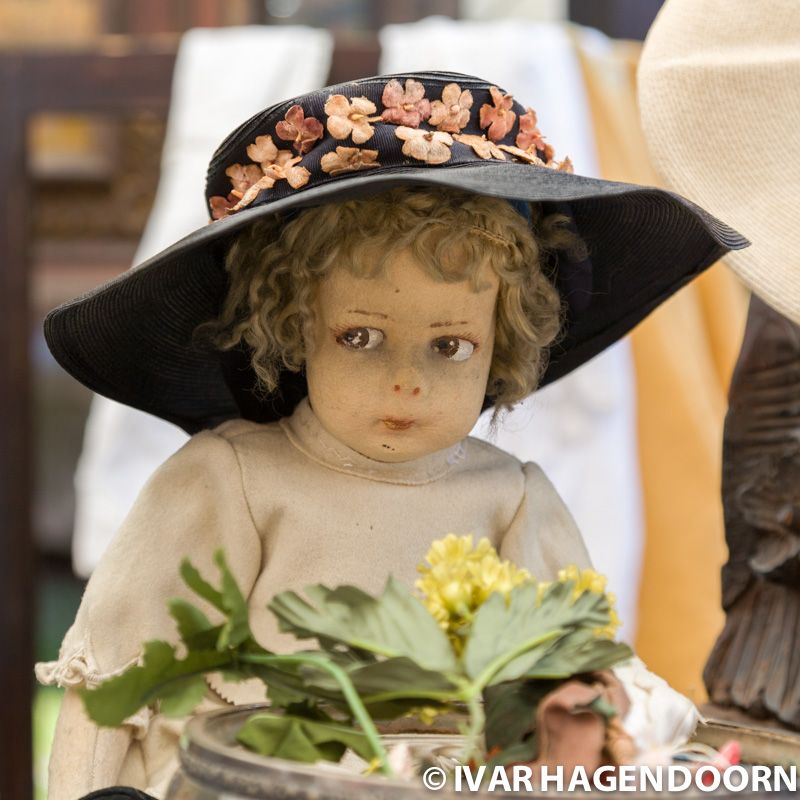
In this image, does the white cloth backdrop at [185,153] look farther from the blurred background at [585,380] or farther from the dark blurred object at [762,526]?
the dark blurred object at [762,526]

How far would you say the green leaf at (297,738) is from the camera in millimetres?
772

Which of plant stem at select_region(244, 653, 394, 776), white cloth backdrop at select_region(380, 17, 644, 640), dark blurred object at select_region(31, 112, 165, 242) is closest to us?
plant stem at select_region(244, 653, 394, 776)

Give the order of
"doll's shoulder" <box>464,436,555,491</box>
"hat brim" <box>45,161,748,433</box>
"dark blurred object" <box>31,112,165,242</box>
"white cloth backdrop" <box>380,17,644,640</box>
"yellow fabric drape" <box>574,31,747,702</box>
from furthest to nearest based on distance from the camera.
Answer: "dark blurred object" <box>31,112,165,242</box> → "yellow fabric drape" <box>574,31,747,702</box> → "white cloth backdrop" <box>380,17,644,640</box> → "doll's shoulder" <box>464,436,555,491</box> → "hat brim" <box>45,161,748,433</box>

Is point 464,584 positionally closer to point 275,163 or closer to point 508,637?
point 508,637

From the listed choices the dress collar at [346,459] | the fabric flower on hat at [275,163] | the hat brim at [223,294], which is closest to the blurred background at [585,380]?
the hat brim at [223,294]

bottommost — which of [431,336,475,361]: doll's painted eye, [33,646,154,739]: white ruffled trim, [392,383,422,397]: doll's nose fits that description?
[33,646,154,739]: white ruffled trim

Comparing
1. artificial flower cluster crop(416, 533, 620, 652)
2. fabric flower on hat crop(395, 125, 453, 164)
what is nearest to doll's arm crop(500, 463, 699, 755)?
artificial flower cluster crop(416, 533, 620, 652)

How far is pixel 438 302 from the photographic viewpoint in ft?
3.60

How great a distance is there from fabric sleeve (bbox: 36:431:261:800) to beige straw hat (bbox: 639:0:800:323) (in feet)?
1.81

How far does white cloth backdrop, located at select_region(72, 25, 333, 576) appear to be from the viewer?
7.86ft

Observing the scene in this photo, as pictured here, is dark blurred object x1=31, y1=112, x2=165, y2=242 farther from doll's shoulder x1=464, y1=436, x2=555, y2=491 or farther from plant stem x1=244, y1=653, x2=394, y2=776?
plant stem x1=244, y1=653, x2=394, y2=776

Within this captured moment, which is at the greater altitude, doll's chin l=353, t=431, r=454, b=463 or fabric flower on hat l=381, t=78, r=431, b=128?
fabric flower on hat l=381, t=78, r=431, b=128

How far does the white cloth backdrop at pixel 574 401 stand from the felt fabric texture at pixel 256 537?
1.09 metres

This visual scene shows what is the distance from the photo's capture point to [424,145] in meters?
1.07
